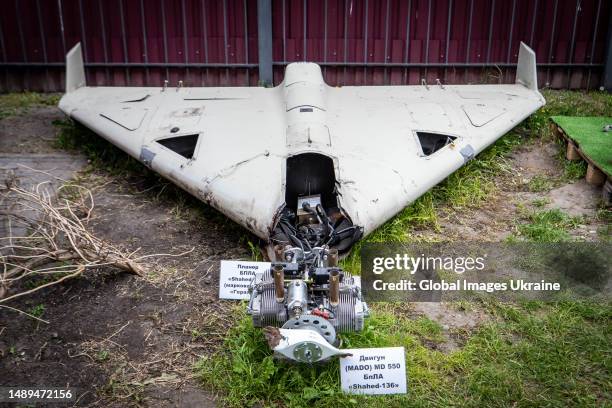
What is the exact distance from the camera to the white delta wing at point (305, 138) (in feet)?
18.9

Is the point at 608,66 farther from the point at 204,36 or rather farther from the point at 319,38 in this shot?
the point at 204,36

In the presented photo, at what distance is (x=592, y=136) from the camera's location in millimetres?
8156

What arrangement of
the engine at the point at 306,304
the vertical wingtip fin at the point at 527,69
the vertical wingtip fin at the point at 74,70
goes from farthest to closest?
the vertical wingtip fin at the point at 74,70, the vertical wingtip fin at the point at 527,69, the engine at the point at 306,304

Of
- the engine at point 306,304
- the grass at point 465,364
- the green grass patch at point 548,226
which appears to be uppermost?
the engine at point 306,304

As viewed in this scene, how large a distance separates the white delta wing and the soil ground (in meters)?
0.61

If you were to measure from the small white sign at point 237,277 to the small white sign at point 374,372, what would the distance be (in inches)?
56.2

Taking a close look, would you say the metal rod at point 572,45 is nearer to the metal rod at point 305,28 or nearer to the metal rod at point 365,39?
the metal rod at point 365,39

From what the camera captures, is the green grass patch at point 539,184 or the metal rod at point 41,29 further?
the metal rod at point 41,29

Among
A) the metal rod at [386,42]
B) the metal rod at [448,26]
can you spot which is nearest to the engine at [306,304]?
the metal rod at [386,42]

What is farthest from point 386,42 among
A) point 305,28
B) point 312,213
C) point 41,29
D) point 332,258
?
point 332,258

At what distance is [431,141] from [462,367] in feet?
11.5

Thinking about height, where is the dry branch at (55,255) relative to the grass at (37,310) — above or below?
above

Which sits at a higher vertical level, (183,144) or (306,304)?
(183,144)

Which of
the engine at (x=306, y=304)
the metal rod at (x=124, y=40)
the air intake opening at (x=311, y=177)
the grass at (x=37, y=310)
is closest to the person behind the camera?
the engine at (x=306, y=304)
